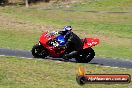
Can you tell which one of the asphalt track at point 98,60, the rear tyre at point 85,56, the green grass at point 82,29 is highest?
the rear tyre at point 85,56

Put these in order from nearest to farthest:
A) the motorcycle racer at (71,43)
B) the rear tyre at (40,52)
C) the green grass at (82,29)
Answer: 1. the motorcycle racer at (71,43)
2. the rear tyre at (40,52)
3. the green grass at (82,29)

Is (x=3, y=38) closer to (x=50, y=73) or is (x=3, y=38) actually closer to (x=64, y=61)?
(x=64, y=61)

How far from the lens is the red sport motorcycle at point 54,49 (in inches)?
789

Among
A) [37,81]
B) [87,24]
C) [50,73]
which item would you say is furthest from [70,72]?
[87,24]

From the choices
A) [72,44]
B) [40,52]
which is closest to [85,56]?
[72,44]

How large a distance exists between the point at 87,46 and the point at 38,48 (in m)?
2.59

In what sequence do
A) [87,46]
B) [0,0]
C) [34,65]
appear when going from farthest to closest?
[0,0] → [87,46] → [34,65]

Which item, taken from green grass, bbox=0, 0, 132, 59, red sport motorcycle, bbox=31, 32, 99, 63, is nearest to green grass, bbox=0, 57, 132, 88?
red sport motorcycle, bbox=31, 32, 99, 63

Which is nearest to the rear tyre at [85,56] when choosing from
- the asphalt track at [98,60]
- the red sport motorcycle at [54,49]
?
the red sport motorcycle at [54,49]

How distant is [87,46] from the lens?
19688 millimetres

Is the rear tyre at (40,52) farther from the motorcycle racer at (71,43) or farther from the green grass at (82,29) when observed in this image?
the green grass at (82,29)

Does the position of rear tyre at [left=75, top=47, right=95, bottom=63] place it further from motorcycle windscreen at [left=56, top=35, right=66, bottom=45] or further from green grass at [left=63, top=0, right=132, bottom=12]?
green grass at [left=63, top=0, right=132, bottom=12]

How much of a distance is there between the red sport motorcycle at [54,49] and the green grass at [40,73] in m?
1.16

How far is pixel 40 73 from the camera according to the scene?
15.5m
